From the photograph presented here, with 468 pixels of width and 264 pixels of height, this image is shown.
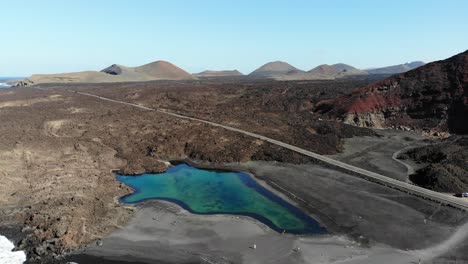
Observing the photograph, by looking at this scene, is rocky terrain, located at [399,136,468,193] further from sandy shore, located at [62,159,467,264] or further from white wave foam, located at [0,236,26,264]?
white wave foam, located at [0,236,26,264]

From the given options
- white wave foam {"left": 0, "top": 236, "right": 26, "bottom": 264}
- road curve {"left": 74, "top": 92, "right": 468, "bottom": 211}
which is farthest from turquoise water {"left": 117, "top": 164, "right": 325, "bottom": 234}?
road curve {"left": 74, "top": 92, "right": 468, "bottom": 211}

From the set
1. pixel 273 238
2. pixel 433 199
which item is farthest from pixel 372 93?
pixel 273 238

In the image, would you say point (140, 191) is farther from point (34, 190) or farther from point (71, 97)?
point (71, 97)

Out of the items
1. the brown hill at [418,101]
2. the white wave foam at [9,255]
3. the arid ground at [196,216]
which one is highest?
the brown hill at [418,101]

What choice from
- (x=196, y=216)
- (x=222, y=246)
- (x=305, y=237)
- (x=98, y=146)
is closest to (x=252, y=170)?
(x=196, y=216)

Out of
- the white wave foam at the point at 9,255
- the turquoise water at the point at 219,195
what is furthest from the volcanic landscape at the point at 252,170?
the turquoise water at the point at 219,195

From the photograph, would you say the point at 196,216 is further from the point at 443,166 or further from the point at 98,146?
the point at 443,166

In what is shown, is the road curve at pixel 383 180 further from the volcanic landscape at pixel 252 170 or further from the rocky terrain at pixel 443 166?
the rocky terrain at pixel 443 166
